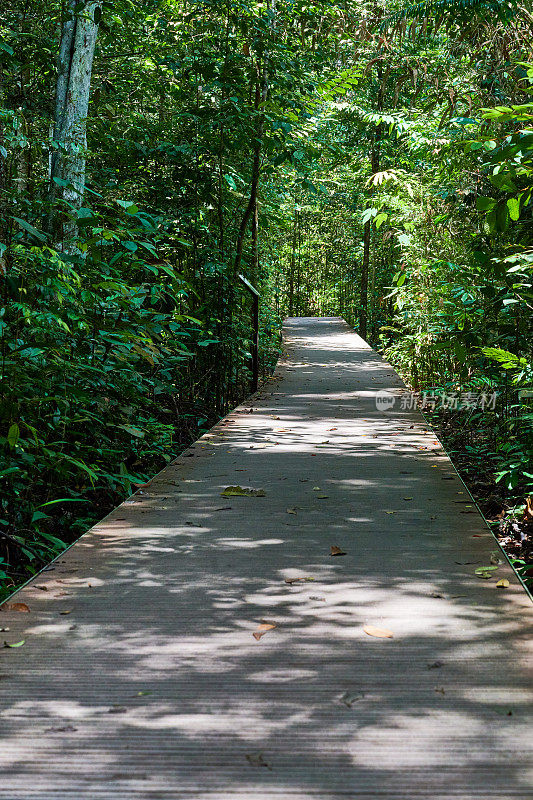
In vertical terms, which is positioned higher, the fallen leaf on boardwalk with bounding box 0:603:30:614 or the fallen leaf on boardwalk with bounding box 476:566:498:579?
the fallen leaf on boardwalk with bounding box 476:566:498:579

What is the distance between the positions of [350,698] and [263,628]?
534 mm

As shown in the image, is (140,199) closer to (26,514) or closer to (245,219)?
(245,219)

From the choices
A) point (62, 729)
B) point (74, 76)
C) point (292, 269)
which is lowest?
point (62, 729)

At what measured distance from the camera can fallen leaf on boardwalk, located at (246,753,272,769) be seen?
1.79 m

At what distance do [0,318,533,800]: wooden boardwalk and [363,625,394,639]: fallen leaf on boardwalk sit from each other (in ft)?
0.08

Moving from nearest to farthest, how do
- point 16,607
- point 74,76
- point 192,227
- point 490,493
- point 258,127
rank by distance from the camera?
point 16,607, point 490,493, point 74,76, point 192,227, point 258,127

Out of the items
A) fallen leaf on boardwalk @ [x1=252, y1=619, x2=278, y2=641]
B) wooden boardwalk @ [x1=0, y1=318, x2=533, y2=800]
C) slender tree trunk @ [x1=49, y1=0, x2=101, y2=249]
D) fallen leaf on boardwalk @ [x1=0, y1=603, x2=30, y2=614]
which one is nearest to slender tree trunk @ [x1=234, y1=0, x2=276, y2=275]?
slender tree trunk @ [x1=49, y1=0, x2=101, y2=249]

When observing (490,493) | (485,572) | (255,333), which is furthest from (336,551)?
(255,333)

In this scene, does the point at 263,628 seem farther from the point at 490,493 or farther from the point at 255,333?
the point at 255,333

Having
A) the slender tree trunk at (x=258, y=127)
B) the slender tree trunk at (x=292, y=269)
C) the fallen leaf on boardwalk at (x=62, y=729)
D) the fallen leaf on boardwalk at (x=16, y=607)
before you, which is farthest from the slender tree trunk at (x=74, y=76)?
the slender tree trunk at (x=292, y=269)

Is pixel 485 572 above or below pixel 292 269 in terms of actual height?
below

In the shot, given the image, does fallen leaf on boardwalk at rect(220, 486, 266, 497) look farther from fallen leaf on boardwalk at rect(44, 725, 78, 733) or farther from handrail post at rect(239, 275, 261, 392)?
handrail post at rect(239, 275, 261, 392)

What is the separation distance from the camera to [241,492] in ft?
14.6

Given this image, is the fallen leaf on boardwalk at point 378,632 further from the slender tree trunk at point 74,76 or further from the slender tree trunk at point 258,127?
the slender tree trunk at point 258,127
